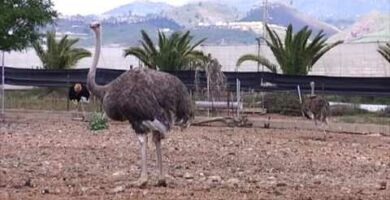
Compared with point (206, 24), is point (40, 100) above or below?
below

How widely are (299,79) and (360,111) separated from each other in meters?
2.73

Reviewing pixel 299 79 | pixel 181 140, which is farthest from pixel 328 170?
pixel 299 79

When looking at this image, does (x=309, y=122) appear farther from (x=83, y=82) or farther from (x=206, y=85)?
(x=83, y=82)

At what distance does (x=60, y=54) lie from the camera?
39844mm

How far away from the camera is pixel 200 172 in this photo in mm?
13383

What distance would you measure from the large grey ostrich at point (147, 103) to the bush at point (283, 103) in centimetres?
1751

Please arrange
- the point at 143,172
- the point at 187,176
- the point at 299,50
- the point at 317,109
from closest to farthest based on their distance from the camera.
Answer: the point at 143,172 → the point at 187,176 → the point at 317,109 → the point at 299,50

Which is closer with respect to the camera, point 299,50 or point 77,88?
point 77,88

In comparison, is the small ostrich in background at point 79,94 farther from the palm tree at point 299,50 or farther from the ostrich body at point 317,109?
the palm tree at point 299,50

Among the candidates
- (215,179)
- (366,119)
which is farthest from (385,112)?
(215,179)

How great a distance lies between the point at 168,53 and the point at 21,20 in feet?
39.3

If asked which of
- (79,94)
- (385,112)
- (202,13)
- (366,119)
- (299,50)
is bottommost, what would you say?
(366,119)

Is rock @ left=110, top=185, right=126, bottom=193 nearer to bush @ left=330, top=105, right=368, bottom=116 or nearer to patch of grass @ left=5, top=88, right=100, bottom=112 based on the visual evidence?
patch of grass @ left=5, top=88, right=100, bottom=112

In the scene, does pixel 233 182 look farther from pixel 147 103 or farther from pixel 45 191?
pixel 45 191
